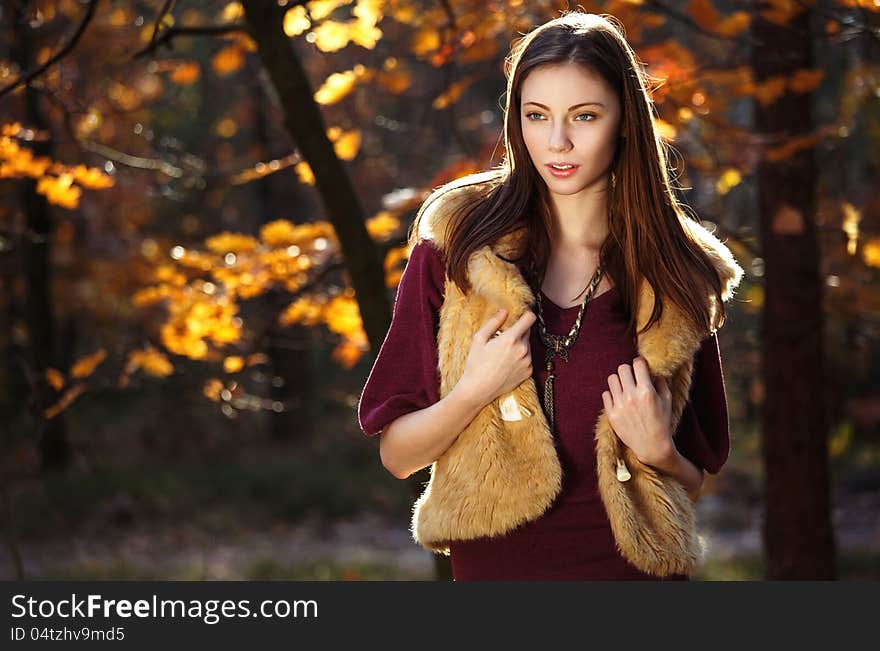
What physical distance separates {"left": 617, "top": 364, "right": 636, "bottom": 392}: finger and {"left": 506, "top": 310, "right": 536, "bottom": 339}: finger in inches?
8.5

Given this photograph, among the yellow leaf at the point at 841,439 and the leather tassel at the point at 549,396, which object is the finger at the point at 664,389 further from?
the yellow leaf at the point at 841,439

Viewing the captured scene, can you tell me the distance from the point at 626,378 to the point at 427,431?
434mm

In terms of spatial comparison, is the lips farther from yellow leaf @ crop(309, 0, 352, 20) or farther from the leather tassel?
yellow leaf @ crop(309, 0, 352, 20)

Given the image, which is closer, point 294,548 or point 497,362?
point 497,362

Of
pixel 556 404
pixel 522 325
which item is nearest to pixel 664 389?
pixel 556 404

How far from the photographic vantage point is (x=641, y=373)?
2391mm

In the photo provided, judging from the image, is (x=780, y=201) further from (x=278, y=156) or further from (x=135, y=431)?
(x=135, y=431)

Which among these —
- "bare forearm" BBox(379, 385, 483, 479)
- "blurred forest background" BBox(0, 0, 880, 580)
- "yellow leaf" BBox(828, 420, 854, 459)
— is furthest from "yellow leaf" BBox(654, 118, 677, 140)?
"yellow leaf" BBox(828, 420, 854, 459)

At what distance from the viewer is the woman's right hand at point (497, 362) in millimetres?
2320

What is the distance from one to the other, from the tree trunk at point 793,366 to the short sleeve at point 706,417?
312 cm

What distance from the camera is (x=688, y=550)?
2.45m

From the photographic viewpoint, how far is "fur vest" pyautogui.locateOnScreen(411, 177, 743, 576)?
A: 2.37 metres

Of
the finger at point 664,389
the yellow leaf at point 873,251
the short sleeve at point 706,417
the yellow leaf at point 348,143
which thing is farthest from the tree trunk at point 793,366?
the finger at point 664,389

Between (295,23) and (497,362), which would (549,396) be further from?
(295,23)
